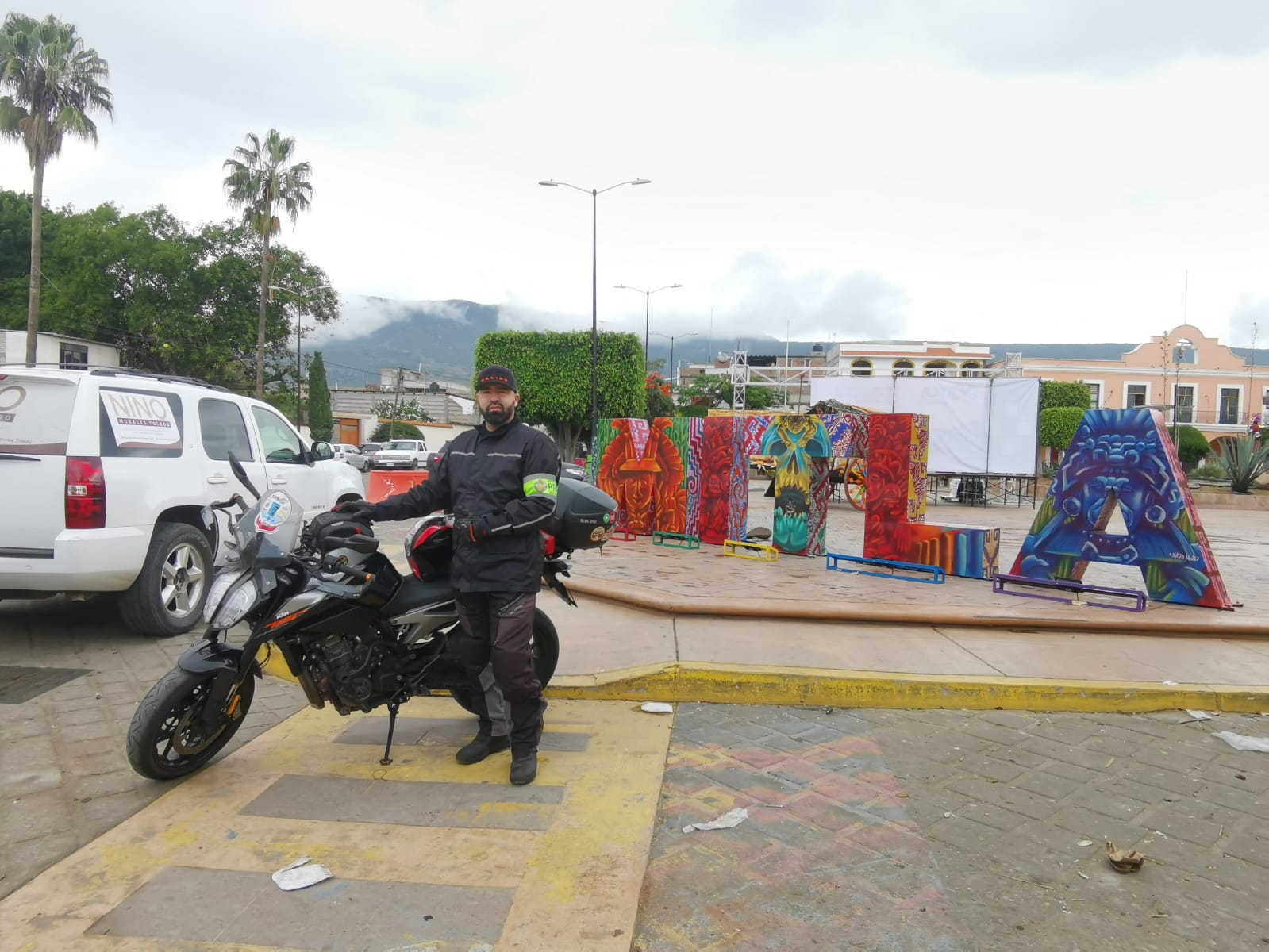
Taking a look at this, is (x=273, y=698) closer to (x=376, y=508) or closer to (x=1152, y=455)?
(x=376, y=508)

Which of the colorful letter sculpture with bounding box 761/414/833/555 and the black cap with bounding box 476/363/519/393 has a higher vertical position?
the black cap with bounding box 476/363/519/393

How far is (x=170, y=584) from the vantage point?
5980 millimetres

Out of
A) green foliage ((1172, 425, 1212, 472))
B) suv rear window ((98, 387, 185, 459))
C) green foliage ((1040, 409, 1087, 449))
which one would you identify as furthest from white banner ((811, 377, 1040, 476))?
green foliage ((1172, 425, 1212, 472))

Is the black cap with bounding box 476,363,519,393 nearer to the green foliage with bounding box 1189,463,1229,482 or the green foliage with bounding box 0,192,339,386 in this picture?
the green foliage with bounding box 1189,463,1229,482

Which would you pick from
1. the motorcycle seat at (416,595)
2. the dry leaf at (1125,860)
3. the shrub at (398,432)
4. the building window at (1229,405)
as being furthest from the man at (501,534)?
the building window at (1229,405)

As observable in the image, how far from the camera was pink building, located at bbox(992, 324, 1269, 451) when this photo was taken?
172 feet

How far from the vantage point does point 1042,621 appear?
641 cm

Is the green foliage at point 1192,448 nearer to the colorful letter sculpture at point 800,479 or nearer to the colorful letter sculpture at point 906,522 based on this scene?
the colorful letter sculpture at point 800,479

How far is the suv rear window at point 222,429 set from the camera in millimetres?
6594

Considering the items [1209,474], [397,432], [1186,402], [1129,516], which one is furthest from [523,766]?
[1186,402]

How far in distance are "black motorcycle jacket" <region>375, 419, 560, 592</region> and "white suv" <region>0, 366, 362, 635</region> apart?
142 cm

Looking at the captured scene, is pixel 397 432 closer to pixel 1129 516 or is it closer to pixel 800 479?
pixel 800 479

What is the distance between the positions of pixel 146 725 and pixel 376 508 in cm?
124

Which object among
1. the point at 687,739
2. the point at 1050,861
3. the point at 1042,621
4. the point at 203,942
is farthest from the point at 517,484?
the point at 1042,621
